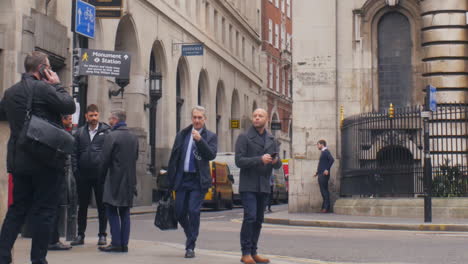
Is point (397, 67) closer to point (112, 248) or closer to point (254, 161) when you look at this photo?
point (254, 161)

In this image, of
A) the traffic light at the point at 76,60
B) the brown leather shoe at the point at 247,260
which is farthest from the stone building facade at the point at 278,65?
the brown leather shoe at the point at 247,260

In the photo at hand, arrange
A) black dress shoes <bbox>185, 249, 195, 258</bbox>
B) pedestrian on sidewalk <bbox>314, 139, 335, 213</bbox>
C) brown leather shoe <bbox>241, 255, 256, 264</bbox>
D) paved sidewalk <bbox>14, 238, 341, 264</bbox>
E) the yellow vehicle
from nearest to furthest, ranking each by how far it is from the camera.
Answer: paved sidewalk <bbox>14, 238, 341, 264</bbox> < brown leather shoe <bbox>241, 255, 256, 264</bbox> < black dress shoes <bbox>185, 249, 195, 258</bbox> < pedestrian on sidewalk <bbox>314, 139, 335, 213</bbox> < the yellow vehicle

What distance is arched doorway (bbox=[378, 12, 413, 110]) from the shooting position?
80.4ft

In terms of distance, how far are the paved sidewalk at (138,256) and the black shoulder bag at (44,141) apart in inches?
87.4

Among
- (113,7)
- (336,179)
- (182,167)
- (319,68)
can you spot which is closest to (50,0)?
(113,7)

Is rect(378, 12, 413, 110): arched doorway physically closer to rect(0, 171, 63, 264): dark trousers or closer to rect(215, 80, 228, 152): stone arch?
rect(0, 171, 63, 264): dark trousers

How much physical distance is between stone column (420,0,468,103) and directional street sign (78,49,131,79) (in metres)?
8.36

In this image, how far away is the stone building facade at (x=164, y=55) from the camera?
2527 cm

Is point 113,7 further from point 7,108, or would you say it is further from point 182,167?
point 7,108

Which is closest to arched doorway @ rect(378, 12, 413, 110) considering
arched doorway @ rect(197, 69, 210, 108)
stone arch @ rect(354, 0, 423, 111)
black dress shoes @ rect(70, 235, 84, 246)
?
stone arch @ rect(354, 0, 423, 111)

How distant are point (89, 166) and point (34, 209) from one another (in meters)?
4.18

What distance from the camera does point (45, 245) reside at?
768 centimetres

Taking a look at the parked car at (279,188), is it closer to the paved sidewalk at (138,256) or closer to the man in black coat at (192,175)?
the paved sidewalk at (138,256)

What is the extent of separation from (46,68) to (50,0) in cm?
2024
